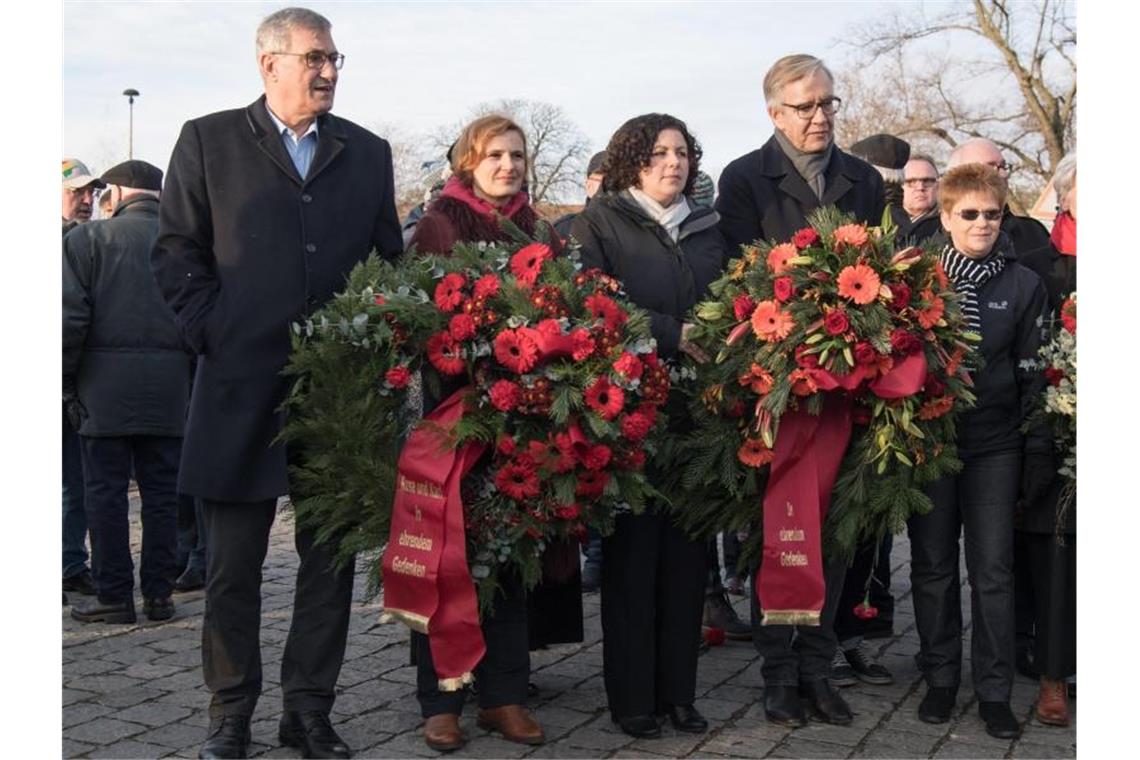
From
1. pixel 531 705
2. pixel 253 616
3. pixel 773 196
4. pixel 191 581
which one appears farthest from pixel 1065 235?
pixel 191 581

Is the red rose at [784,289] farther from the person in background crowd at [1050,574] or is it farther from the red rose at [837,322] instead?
the person in background crowd at [1050,574]

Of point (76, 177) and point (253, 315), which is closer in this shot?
point (253, 315)

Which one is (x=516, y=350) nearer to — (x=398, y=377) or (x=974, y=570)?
(x=398, y=377)

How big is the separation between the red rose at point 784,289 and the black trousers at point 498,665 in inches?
57.3

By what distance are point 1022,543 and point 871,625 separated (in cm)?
90

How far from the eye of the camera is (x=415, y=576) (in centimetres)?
527

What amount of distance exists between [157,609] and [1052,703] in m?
4.51

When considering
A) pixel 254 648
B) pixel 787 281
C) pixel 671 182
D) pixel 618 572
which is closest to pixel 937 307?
pixel 787 281

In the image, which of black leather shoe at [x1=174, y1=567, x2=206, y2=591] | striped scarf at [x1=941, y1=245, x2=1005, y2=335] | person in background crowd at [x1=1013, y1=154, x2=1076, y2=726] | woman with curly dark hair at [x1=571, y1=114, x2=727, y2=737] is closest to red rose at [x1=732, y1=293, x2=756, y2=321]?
woman with curly dark hair at [x1=571, y1=114, x2=727, y2=737]

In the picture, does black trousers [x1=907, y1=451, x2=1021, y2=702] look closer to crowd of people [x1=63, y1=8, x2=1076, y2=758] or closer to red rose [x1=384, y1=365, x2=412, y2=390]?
crowd of people [x1=63, y1=8, x2=1076, y2=758]

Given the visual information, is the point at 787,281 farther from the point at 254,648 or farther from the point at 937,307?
the point at 254,648

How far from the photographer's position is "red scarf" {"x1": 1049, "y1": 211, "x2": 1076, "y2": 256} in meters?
6.49

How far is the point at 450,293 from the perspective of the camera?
523 cm

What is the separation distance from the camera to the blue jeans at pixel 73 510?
8500 millimetres
